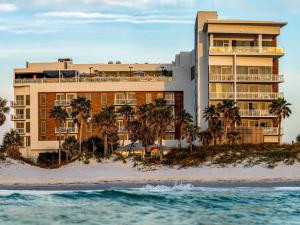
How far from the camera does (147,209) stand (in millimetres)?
41250

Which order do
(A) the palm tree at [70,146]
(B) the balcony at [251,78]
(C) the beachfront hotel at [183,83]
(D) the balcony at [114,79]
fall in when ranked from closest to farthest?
1. (B) the balcony at [251,78]
2. (C) the beachfront hotel at [183,83]
3. (A) the palm tree at [70,146]
4. (D) the balcony at [114,79]

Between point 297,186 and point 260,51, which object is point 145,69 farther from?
point 297,186

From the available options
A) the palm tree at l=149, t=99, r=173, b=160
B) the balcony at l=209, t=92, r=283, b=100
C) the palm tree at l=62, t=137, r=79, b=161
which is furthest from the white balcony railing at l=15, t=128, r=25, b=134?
the balcony at l=209, t=92, r=283, b=100

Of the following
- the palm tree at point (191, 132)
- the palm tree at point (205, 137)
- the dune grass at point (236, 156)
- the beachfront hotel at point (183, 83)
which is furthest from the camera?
the beachfront hotel at point (183, 83)

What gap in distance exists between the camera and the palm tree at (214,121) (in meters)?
92.8

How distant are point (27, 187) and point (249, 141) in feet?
131

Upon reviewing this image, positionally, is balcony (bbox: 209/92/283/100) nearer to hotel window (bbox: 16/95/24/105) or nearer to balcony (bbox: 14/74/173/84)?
balcony (bbox: 14/74/173/84)

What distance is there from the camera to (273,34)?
10194cm

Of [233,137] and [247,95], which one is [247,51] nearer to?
[247,95]

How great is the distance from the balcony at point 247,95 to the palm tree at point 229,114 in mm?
5549

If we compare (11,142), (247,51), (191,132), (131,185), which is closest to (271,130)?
(247,51)

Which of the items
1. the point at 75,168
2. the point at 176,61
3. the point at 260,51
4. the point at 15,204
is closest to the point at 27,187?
the point at 75,168

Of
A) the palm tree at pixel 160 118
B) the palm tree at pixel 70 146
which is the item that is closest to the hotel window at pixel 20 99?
the palm tree at pixel 70 146

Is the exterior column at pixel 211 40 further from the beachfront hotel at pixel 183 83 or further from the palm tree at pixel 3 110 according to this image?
the palm tree at pixel 3 110
